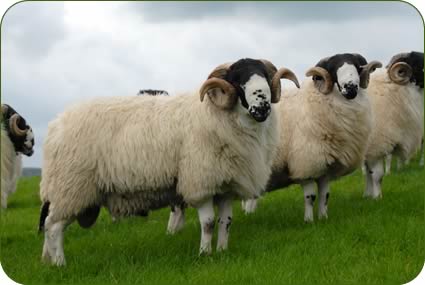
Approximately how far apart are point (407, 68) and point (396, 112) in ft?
2.35

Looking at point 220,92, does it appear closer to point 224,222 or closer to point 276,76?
point 276,76

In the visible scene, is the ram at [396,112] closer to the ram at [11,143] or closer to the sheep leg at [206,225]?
the sheep leg at [206,225]

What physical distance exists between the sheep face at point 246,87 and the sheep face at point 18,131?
103 inches

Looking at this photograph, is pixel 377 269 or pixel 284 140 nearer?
pixel 377 269

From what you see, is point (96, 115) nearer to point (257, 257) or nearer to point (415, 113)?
point (257, 257)

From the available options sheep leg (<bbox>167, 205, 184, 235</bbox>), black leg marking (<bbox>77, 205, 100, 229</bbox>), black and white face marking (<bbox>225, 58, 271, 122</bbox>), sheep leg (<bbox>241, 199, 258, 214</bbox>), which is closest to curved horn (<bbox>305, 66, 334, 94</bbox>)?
black and white face marking (<bbox>225, 58, 271, 122</bbox>)

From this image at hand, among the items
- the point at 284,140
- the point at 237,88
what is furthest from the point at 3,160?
the point at 284,140

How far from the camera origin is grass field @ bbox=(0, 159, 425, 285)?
5773 millimetres

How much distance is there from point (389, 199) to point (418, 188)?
863 millimetres

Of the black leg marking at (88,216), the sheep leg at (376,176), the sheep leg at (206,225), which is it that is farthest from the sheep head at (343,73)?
the black leg marking at (88,216)

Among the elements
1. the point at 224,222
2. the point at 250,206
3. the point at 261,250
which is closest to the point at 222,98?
the point at 224,222

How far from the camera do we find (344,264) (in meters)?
6.07

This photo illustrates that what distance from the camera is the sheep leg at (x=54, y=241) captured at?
22.4 ft

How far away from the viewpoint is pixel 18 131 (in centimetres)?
789
